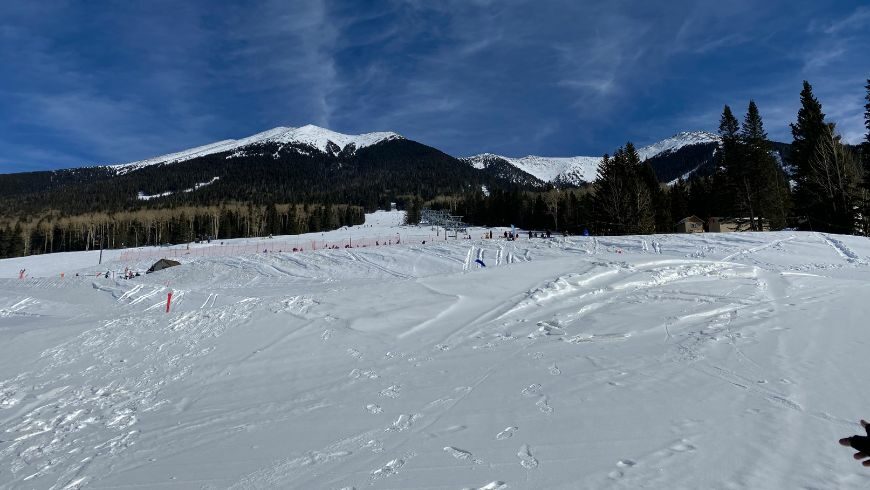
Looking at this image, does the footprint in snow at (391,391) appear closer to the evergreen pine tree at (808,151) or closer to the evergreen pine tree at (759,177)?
the evergreen pine tree at (808,151)

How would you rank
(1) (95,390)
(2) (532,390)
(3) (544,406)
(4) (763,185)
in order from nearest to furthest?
(3) (544,406) < (2) (532,390) < (1) (95,390) < (4) (763,185)

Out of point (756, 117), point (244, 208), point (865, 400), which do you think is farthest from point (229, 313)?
point (244, 208)

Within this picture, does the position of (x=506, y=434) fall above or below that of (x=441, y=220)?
below

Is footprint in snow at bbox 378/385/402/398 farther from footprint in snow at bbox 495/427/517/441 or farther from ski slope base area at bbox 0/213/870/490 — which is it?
footprint in snow at bbox 495/427/517/441

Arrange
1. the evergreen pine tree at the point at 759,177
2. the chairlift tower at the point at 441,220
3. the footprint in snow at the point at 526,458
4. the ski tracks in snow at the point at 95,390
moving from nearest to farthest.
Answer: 1. the footprint in snow at the point at 526,458
2. the ski tracks in snow at the point at 95,390
3. the evergreen pine tree at the point at 759,177
4. the chairlift tower at the point at 441,220

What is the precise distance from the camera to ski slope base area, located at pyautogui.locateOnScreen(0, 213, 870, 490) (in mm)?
4609

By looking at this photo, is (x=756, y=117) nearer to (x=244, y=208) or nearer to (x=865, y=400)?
(x=865, y=400)

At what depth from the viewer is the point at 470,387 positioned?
714 centimetres

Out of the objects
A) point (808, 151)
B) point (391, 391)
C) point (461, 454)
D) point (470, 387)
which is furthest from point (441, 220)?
point (461, 454)

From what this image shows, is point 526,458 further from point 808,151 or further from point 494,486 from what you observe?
point 808,151

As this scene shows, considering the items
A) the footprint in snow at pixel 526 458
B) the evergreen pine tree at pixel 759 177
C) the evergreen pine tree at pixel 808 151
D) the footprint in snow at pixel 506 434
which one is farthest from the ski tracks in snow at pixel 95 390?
the evergreen pine tree at pixel 759 177

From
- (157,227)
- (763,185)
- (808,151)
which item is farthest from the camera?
(157,227)

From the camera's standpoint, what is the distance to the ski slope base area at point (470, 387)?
4.61m

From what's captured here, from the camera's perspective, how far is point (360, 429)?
5.93m
